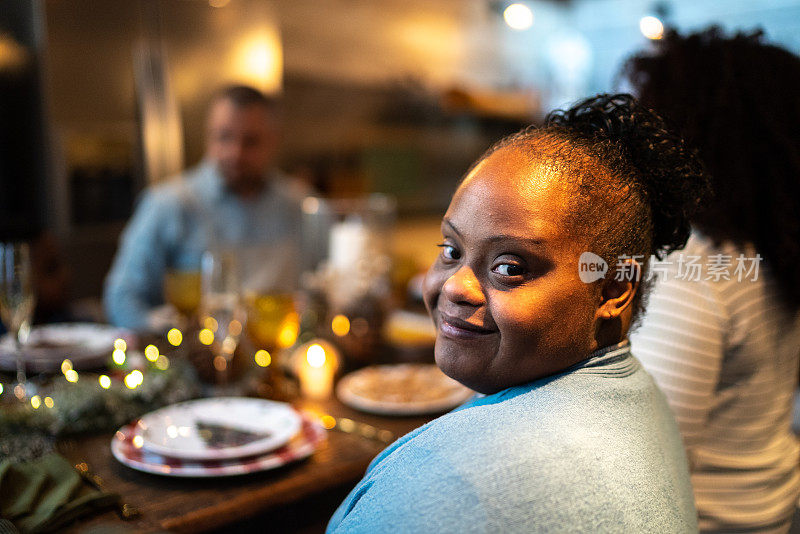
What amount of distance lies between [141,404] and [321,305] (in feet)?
2.38

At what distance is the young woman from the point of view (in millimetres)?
564

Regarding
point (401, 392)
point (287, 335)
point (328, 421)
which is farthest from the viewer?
point (287, 335)

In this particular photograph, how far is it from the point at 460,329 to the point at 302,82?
3049 millimetres

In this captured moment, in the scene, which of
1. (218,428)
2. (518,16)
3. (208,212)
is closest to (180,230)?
(208,212)

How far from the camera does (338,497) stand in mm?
1206

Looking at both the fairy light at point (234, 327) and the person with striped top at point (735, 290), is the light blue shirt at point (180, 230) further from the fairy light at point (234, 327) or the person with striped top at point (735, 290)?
the person with striped top at point (735, 290)

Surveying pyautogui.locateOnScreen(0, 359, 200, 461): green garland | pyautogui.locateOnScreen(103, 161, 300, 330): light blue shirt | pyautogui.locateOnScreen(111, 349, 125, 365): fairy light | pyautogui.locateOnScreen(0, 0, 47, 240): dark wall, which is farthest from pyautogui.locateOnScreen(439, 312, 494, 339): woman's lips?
pyautogui.locateOnScreen(0, 0, 47, 240): dark wall

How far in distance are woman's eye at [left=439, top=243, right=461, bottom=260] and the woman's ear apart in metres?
0.15

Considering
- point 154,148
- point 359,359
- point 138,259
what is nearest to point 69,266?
point 138,259

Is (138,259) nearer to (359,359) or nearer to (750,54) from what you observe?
(359,359)

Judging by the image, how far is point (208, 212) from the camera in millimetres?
2848

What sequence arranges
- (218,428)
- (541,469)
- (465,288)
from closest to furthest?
1. (541,469)
2. (465,288)
3. (218,428)

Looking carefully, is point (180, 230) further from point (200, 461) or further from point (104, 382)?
point (200, 461)

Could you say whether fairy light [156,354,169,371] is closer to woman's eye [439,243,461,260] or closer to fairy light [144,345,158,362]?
fairy light [144,345,158,362]
